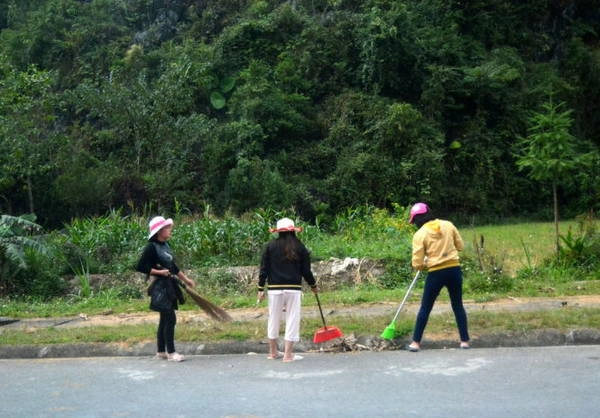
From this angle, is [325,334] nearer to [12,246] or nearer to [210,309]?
[210,309]

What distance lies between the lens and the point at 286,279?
8805mm

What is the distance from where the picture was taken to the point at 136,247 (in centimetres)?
1680

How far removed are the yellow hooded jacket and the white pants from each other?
148 centimetres

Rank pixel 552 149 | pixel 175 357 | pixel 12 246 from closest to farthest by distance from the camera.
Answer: pixel 175 357 → pixel 12 246 → pixel 552 149

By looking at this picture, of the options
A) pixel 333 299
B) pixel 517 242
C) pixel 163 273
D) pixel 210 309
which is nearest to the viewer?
pixel 163 273

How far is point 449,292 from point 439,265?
0.34m

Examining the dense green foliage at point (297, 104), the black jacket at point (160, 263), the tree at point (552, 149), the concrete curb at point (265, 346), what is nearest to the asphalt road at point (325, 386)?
the concrete curb at point (265, 346)

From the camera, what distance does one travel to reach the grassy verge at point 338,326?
925 cm

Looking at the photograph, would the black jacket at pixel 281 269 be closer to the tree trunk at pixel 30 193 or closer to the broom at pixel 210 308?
the broom at pixel 210 308

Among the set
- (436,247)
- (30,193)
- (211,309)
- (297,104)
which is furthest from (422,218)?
(297,104)

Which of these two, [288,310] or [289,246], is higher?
[289,246]

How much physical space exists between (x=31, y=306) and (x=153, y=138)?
47.3 feet

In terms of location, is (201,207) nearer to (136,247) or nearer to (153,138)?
(153,138)

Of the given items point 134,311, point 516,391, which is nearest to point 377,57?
point 134,311
